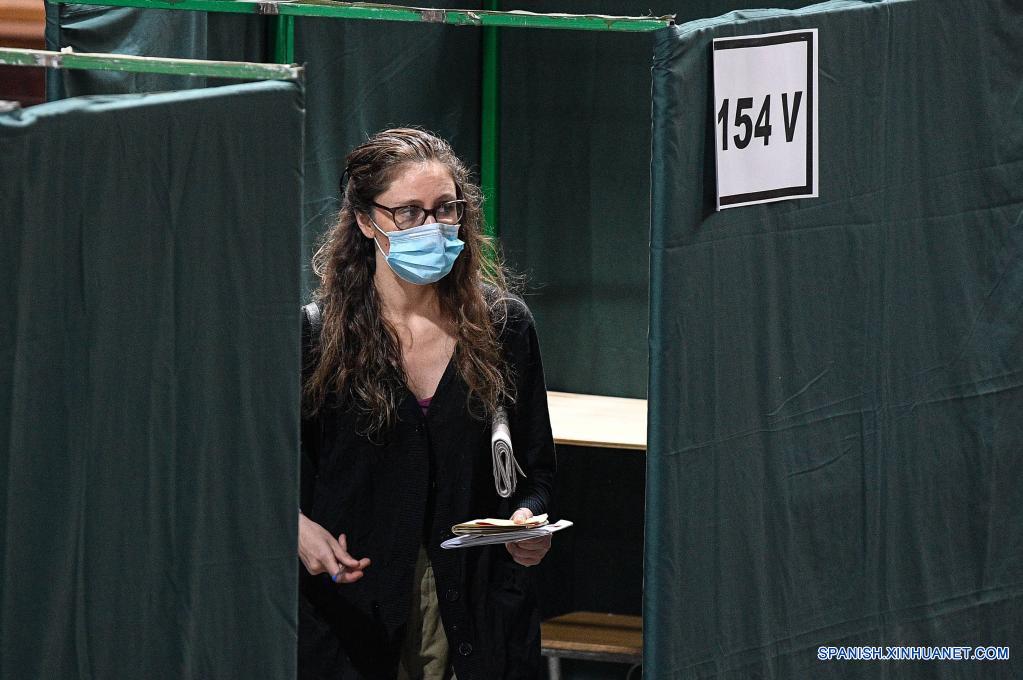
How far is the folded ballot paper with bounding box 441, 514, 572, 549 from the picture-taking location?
287cm

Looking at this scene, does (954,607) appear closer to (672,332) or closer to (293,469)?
(672,332)

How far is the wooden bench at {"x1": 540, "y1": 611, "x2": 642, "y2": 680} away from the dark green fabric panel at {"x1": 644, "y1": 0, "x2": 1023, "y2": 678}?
1396 millimetres

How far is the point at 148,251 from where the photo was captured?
2.39 metres

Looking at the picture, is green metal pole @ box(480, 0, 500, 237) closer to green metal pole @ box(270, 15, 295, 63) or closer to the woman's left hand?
green metal pole @ box(270, 15, 295, 63)

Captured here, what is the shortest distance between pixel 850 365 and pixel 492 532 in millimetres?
931

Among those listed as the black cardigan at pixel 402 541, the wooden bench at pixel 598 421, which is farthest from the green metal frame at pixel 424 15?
the wooden bench at pixel 598 421

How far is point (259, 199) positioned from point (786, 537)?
1.40 metres

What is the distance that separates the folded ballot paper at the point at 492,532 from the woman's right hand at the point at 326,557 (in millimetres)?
179

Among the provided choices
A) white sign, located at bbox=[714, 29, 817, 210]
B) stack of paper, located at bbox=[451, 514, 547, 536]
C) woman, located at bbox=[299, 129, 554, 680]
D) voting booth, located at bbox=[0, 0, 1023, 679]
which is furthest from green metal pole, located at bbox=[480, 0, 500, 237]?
stack of paper, located at bbox=[451, 514, 547, 536]

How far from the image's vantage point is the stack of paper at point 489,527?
9.41ft

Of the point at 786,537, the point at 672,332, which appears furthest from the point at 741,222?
the point at 786,537

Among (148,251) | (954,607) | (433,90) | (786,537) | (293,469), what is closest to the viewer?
(148,251)

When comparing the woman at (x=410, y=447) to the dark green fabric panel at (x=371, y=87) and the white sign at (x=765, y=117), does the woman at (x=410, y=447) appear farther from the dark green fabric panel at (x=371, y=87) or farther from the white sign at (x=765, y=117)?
the dark green fabric panel at (x=371, y=87)

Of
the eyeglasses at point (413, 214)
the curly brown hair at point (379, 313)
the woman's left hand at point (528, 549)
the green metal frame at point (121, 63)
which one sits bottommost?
the woman's left hand at point (528, 549)
